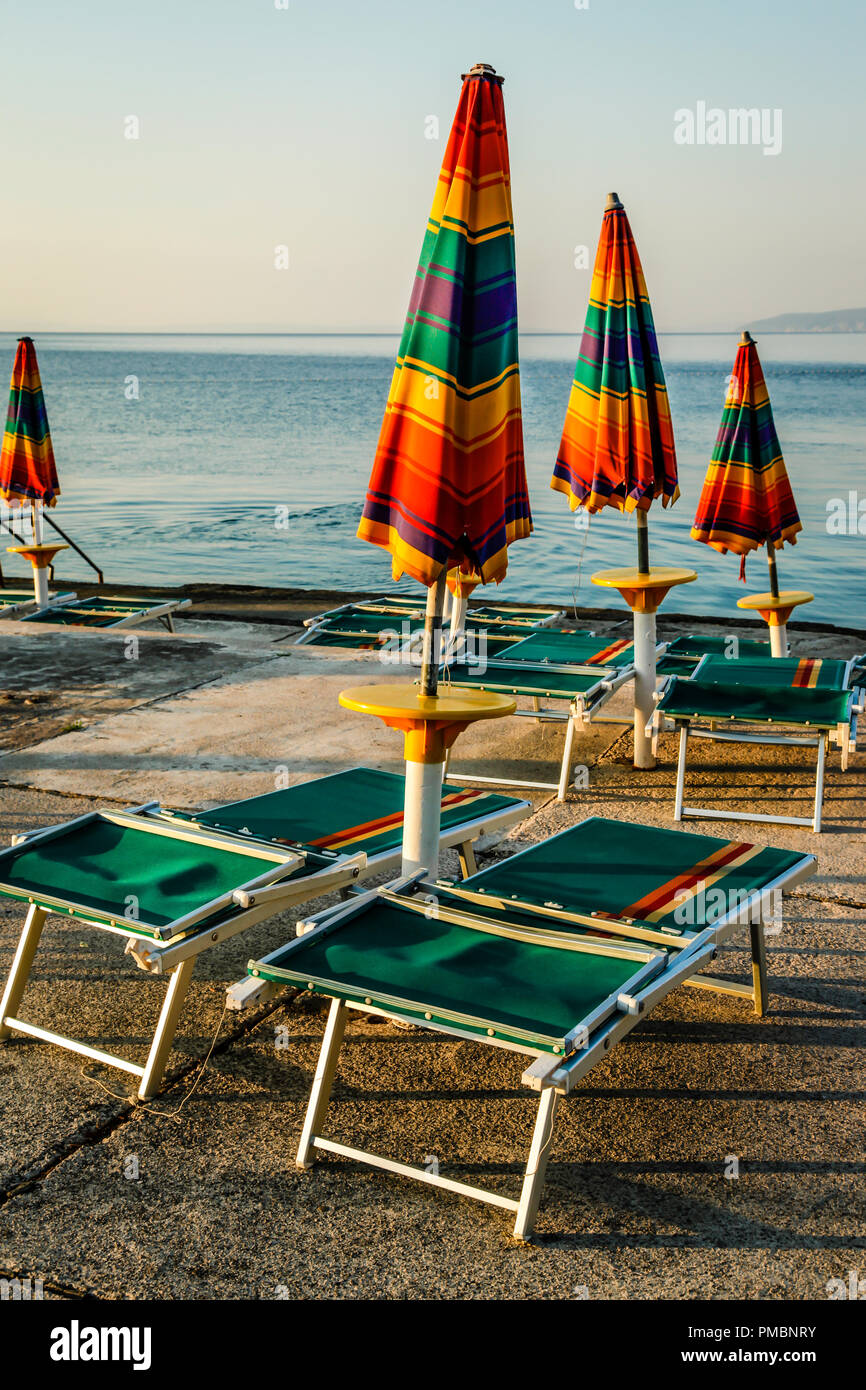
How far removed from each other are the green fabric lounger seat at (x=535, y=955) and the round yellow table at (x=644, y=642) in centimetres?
261

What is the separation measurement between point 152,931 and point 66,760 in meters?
3.72

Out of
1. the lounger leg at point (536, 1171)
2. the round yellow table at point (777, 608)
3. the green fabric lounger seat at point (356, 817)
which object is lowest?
the lounger leg at point (536, 1171)

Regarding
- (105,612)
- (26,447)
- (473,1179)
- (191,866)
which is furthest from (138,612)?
(473,1179)

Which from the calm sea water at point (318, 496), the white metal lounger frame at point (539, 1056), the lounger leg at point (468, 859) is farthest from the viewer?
the calm sea water at point (318, 496)

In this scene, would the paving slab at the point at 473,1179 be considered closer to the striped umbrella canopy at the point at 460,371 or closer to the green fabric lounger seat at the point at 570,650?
the striped umbrella canopy at the point at 460,371

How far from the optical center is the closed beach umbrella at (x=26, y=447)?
36.1 ft

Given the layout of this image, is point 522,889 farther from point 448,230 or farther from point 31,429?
point 31,429

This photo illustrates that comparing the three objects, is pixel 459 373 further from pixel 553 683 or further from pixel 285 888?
pixel 553 683

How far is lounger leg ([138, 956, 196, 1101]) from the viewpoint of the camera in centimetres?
355

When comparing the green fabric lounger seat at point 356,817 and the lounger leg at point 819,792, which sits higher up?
the green fabric lounger seat at point 356,817

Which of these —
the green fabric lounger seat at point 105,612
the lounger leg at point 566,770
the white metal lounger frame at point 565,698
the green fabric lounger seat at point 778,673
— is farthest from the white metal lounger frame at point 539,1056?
the green fabric lounger seat at point 105,612

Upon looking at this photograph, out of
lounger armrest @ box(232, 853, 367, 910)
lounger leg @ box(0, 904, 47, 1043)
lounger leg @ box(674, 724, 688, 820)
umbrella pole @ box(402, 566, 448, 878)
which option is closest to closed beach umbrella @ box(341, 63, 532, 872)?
umbrella pole @ box(402, 566, 448, 878)

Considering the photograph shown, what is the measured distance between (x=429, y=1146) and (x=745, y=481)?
17.7 feet
